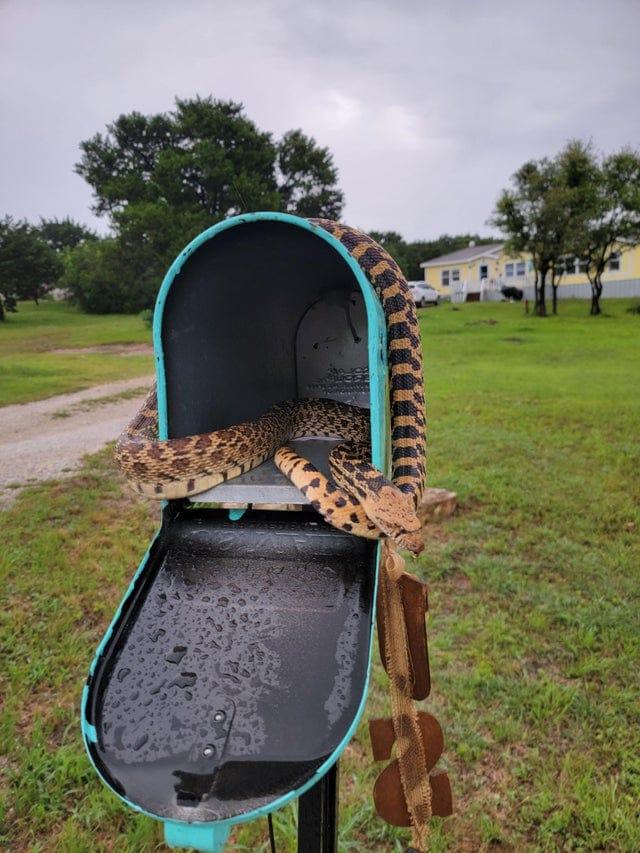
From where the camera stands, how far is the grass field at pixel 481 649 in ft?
9.89

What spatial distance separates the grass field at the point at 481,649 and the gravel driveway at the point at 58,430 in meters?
0.59

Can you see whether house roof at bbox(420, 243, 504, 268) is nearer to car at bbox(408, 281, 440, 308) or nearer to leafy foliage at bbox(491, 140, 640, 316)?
car at bbox(408, 281, 440, 308)

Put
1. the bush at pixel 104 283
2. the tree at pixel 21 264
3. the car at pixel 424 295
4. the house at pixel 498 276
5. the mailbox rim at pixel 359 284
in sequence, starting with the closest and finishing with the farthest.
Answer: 1. the mailbox rim at pixel 359 284
2. the bush at pixel 104 283
3. the tree at pixel 21 264
4. the house at pixel 498 276
5. the car at pixel 424 295

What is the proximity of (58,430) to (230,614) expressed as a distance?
10.3 m

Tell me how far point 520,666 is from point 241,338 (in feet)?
10.6

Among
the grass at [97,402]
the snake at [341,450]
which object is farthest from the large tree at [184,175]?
the snake at [341,450]

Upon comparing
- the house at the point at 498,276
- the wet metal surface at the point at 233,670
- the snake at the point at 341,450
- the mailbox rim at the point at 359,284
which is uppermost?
the house at the point at 498,276

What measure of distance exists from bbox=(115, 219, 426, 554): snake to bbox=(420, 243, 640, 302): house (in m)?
45.1

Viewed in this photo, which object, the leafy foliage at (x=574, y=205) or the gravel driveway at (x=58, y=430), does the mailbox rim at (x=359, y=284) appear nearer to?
the gravel driveway at (x=58, y=430)

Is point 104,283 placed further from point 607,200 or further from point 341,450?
point 341,450

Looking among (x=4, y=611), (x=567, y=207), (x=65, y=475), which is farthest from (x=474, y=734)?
(x=567, y=207)

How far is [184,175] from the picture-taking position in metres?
31.7

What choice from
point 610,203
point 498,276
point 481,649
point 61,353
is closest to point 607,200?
point 610,203

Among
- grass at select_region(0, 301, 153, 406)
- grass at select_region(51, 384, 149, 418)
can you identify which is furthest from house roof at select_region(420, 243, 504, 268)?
grass at select_region(51, 384, 149, 418)
